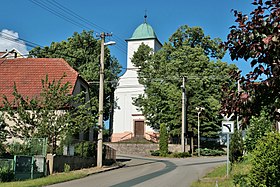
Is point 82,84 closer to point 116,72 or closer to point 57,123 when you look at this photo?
point 57,123

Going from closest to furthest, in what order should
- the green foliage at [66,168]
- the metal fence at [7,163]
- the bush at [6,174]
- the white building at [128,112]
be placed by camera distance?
the bush at [6,174] → the metal fence at [7,163] → the green foliage at [66,168] → the white building at [128,112]

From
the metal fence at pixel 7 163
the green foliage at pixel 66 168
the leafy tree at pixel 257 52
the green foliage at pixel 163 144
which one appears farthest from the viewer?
the green foliage at pixel 163 144

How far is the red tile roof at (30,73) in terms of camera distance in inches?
1201

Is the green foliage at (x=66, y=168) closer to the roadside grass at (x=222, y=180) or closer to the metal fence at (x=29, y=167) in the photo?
the metal fence at (x=29, y=167)

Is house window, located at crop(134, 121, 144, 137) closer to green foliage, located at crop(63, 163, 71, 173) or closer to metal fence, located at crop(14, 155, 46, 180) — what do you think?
green foliage, located at crop(63, 163, 71, 173)

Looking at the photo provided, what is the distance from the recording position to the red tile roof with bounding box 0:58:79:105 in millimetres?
30500

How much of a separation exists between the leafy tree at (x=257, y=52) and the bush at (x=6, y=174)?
14.2m

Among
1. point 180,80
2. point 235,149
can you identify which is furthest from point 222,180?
point 180,80

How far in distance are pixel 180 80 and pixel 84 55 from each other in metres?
13.4

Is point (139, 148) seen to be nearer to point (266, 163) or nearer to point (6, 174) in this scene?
point (6, 174)

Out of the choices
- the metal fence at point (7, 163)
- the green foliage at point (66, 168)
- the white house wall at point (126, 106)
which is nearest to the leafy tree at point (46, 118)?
the green foliage at point (66, 168)

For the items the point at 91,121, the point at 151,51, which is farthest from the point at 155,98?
the point at 91,121

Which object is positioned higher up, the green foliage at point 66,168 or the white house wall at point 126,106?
the white house wall at point 126,106

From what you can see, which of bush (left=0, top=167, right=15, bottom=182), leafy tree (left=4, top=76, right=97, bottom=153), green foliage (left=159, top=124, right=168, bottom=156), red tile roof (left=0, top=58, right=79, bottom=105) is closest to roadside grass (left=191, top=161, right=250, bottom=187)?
bush (left=0, top=167, right=15, bottom=182)
